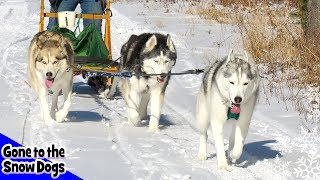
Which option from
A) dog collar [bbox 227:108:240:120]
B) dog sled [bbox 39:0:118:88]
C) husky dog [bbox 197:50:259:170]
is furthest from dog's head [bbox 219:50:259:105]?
dog sled [bbox 39:0:118:88]

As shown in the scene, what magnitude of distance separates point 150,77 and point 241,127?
1.33 metres

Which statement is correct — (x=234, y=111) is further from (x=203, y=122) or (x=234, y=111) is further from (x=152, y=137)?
(x=152, y=137)

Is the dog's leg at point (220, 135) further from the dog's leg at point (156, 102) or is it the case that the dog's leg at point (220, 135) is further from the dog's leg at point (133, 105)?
the dog's leg at point (133, 105)

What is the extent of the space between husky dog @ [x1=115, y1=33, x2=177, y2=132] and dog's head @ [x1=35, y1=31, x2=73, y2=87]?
0.56m

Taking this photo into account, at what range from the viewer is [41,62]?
203 inches

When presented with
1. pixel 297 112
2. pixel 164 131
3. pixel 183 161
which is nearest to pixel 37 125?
pixel 164 131

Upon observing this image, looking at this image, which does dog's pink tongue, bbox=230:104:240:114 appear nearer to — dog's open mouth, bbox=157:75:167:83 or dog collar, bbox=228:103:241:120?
dog collar, bbox=228:103:241:120

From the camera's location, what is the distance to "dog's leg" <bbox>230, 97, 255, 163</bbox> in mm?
3967

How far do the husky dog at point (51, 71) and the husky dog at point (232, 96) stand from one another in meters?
1.49

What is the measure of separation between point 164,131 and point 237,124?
1.19 m

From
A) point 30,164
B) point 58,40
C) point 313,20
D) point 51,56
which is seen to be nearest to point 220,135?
point 30,164

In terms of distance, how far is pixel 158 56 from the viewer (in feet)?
16.9

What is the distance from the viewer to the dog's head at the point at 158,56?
5.14 m

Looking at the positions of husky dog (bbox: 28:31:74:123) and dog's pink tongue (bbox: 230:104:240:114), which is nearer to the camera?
dog's pink tongue (bbox: 230:104:240:114)
